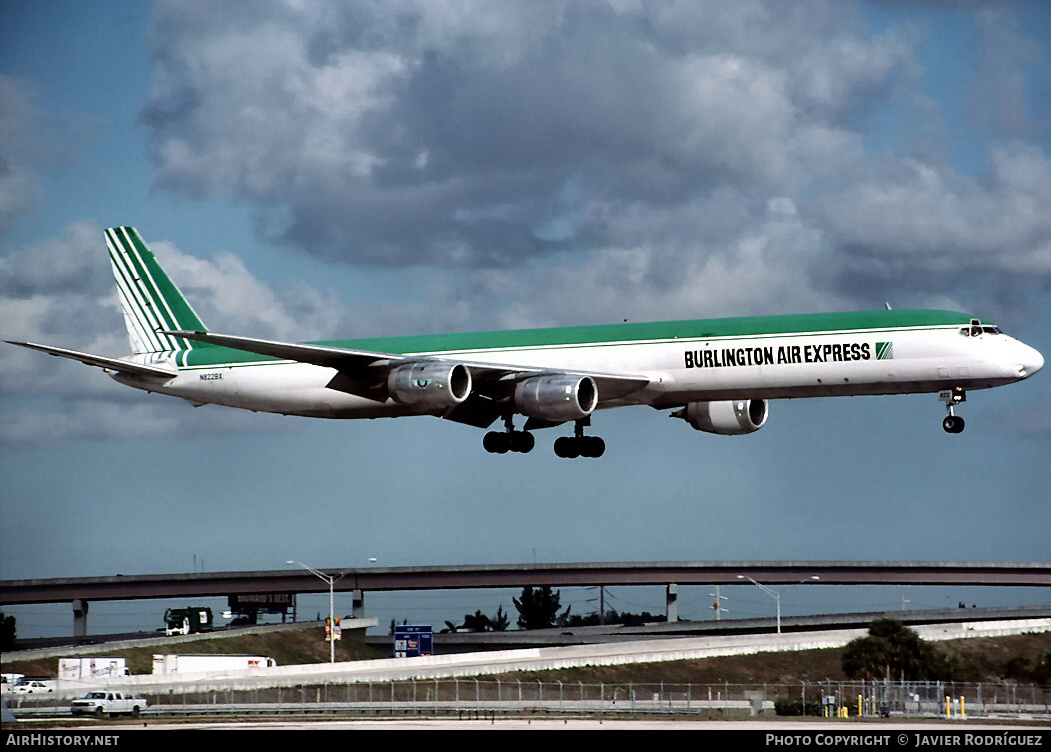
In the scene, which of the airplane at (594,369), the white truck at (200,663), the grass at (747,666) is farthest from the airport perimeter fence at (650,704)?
the white truck at (200,663)

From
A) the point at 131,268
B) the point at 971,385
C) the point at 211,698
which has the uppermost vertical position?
the point at 131,268

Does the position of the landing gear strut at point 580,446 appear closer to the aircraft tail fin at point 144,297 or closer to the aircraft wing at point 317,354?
the aircraft wing at point 317,354

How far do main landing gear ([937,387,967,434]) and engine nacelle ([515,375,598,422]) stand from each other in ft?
49.5

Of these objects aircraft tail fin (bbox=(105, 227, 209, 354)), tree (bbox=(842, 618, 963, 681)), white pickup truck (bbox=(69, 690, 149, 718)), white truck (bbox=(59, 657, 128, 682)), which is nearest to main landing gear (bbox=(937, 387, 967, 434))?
tree (bbox=(842, 618, 963, 681))

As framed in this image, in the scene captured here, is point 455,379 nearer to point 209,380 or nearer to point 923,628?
point 209,380

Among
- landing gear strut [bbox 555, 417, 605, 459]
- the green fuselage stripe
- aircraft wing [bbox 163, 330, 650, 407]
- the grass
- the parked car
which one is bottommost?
the grass

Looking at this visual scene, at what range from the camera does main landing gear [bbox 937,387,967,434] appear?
58875mm

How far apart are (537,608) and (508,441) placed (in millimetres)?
123672

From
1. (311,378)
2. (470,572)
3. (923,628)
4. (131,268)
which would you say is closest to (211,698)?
(311,378)

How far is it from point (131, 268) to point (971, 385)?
160ft

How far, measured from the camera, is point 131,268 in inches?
3255

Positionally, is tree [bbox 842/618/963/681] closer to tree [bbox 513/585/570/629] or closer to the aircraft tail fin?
the aircraft tail fin

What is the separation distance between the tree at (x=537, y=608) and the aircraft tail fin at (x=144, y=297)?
375 ft

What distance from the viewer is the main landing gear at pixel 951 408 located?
193ft
